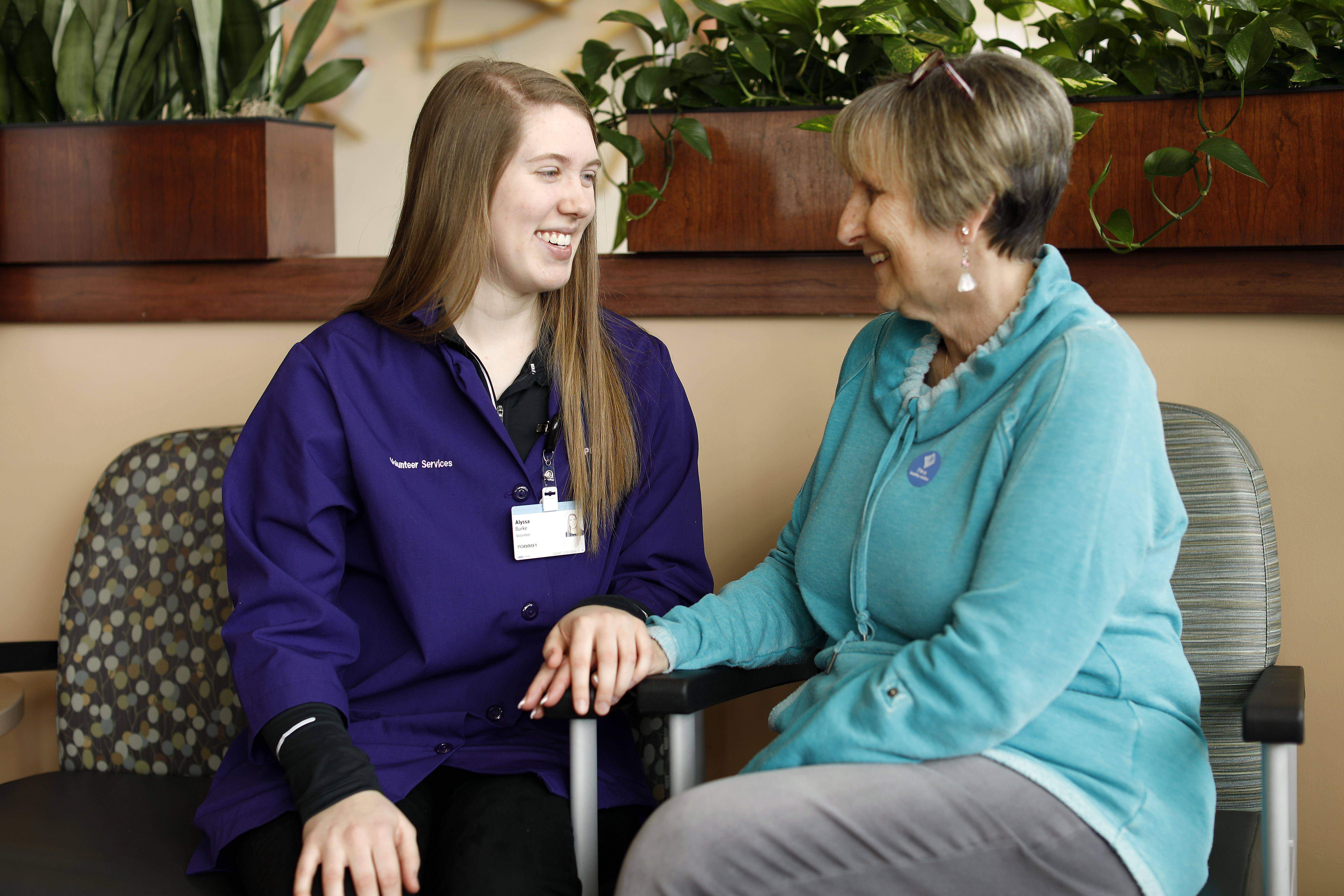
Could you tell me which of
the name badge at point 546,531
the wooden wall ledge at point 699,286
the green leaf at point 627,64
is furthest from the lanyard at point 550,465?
the green leaf at point 627,64

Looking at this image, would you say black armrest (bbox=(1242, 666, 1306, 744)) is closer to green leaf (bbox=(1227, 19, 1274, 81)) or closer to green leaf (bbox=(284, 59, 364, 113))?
green leaf (bbox=(1227, 19, 1274, 81))

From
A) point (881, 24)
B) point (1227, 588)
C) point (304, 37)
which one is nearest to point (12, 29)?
point (304, 37)

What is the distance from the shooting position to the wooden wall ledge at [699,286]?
171 cm

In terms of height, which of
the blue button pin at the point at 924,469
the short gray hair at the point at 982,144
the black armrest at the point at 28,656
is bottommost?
the black armrest at the point at 28,656

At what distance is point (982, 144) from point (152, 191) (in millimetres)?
1582

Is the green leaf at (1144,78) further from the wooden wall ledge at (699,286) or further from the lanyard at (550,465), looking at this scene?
the lanyard at (550,465)

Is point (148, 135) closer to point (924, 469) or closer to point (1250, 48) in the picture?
point (924, 469)

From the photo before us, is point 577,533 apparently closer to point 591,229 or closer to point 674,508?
point 674,508

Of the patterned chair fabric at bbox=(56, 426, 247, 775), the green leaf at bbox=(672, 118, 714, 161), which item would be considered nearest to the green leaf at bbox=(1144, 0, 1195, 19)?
the green leaf at bbox=(672, 118, 714, 161)

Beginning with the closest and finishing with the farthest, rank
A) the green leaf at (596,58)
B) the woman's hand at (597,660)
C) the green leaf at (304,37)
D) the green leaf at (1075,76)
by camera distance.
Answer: the woman's hand at (597,660) < the green leaf at (1075,76) < the green leaf at (596,58) < the green leaf at (304,37)

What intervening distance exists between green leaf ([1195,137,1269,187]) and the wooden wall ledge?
0.18m

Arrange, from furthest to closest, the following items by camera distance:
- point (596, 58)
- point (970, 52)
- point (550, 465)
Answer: point (596, 58)
point (970, 52)
point (550, 465)

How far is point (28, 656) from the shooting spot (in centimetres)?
188

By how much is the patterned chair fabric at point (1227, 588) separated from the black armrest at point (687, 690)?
1.83ft
